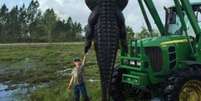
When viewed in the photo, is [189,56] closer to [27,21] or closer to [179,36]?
[179,36]

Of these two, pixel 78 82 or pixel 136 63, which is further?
pixel 78 82

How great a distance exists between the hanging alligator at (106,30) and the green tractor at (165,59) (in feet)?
19.3

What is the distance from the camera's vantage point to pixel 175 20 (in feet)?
54.7

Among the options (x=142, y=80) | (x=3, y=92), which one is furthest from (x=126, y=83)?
(x=3, y=92)

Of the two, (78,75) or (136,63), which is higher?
(136,63)

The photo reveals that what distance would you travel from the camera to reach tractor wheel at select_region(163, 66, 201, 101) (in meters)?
14.3

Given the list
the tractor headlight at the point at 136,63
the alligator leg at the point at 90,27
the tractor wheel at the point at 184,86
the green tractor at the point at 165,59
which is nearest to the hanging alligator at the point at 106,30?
the alligator leg at the point at 90,27

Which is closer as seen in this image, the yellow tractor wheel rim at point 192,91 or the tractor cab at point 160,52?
the yellow tractor wheel rim at point 192,91

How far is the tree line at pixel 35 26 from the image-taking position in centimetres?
9356

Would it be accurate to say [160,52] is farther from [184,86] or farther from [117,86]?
A: [117,86]

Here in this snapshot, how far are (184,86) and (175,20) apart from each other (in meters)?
2.72

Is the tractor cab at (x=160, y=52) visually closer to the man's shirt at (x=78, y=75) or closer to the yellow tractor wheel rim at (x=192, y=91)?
the yellow tractor wheel rim at (x=192, y=91)

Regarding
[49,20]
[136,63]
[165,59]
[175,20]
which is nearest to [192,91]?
[165,59]

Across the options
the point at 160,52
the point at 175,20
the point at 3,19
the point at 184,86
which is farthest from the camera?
the point at 3,19
